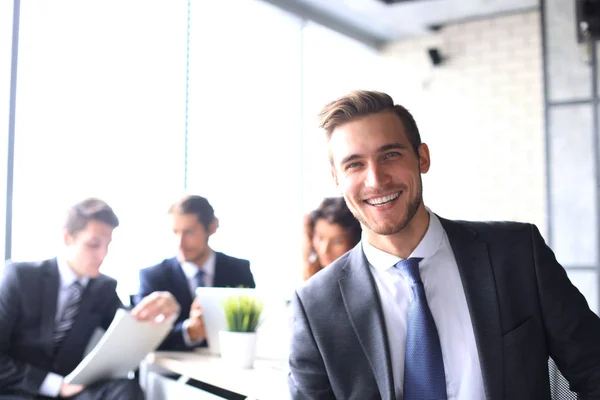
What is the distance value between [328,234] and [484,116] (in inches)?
180

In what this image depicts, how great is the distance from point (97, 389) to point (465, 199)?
17.1 ft

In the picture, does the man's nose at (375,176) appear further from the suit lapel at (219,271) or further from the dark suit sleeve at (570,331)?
the suit lapel at (219,271)

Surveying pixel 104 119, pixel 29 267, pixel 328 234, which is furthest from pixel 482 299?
pixel 104 119

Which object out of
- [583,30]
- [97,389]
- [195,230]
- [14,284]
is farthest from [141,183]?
[583,30]

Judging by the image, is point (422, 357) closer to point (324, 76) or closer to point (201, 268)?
point (201, 268)

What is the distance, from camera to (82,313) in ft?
10.5

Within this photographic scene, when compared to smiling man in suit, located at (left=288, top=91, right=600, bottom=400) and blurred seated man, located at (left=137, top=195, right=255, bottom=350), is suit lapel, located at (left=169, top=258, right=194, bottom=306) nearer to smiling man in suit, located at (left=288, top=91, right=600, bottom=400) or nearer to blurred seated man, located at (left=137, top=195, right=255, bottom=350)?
blurred seated man, located at (left=137, top=195, right=255, bottom=350)

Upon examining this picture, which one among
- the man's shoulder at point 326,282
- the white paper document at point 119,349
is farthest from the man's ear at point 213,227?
the man's shoulder at point 326,282

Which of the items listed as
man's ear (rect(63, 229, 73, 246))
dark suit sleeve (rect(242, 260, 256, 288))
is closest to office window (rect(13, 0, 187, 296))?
man's ear (rect(63, 229, 73, 246))

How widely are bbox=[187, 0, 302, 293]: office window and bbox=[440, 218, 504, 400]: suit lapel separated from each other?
3579 millimetres

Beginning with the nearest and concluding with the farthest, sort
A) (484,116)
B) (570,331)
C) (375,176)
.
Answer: (570,331)
(375,176)
(484,116)

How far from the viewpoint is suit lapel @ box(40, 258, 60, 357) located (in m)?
3.11

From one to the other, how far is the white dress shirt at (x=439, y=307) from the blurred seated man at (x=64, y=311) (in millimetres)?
1326

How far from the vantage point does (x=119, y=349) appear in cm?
280
